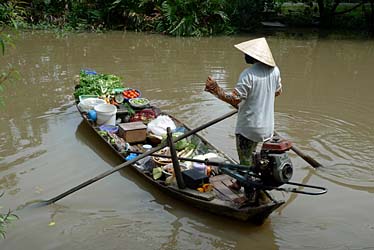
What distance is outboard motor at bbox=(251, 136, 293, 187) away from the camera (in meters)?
3.67

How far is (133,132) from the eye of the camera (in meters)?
5.88

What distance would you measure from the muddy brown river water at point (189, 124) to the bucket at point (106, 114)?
0.36 meters

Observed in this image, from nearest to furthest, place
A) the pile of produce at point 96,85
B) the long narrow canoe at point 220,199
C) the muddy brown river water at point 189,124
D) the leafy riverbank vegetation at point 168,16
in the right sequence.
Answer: the long narrow canoe at point 220,199 → the muddy brown river water at point 189,124 → the pile of produce at point 96,85 → the leafy riverbank vegetation at point 168,16

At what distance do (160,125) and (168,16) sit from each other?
10122 millimetres

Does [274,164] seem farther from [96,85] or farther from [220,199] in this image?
[96,85]

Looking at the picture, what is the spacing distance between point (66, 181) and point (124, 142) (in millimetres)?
877

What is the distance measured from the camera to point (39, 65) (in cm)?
1086

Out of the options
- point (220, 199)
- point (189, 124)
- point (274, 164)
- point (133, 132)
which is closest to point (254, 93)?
point (274, 164)

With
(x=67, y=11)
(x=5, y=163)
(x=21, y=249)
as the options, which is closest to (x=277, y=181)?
(x=21, y=249)

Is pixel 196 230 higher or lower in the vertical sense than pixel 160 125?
lower

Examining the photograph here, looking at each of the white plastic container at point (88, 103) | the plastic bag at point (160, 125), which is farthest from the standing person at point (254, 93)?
the white plastic container at point (88, 103)

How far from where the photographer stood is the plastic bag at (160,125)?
19.4 feet

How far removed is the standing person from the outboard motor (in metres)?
0.41

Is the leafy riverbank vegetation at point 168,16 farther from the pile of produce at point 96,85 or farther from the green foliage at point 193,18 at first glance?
the pile of produce at point 96,85
